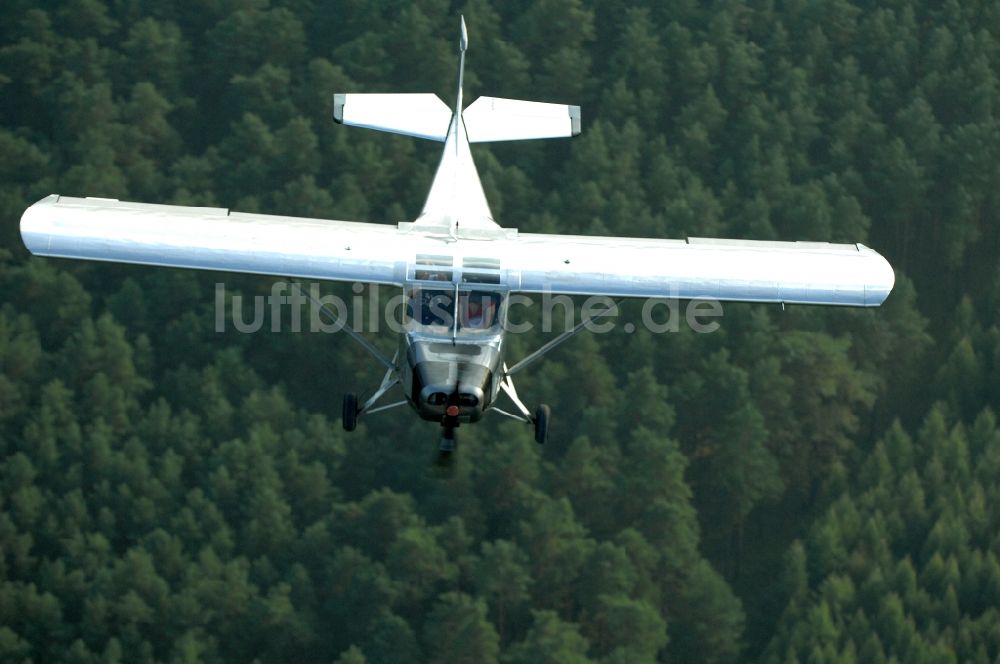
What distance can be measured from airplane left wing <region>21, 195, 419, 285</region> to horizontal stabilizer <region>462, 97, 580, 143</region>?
8.16 m

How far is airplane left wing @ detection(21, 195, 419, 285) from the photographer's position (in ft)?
101

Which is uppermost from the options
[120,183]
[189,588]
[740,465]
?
[120,183]

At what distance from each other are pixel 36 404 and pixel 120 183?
34.8 ft

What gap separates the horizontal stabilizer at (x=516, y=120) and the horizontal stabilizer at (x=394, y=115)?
0.62 m

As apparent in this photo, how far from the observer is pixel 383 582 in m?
64.1

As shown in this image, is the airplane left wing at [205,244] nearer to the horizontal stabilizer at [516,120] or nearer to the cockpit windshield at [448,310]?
the cockpit windshield at [448,310]

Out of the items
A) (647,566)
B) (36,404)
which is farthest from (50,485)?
(647,566)

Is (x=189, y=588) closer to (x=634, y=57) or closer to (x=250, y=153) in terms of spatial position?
(x=250, y=153)

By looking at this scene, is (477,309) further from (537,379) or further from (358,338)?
(537,379)

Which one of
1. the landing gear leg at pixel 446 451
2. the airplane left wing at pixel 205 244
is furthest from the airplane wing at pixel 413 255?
the landing gear leg at pixel 446 451

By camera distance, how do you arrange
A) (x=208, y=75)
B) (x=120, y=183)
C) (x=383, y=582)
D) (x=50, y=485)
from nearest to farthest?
1. (x=383, y=582)
2. (x=50, y=485)
3. (x=120, y=183)
4. (x=208, y=75)

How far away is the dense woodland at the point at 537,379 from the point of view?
64938 mm

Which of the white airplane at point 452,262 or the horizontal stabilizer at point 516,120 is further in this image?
the horizontal stabilizer at point 516,120

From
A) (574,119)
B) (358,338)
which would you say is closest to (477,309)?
(358,338)
